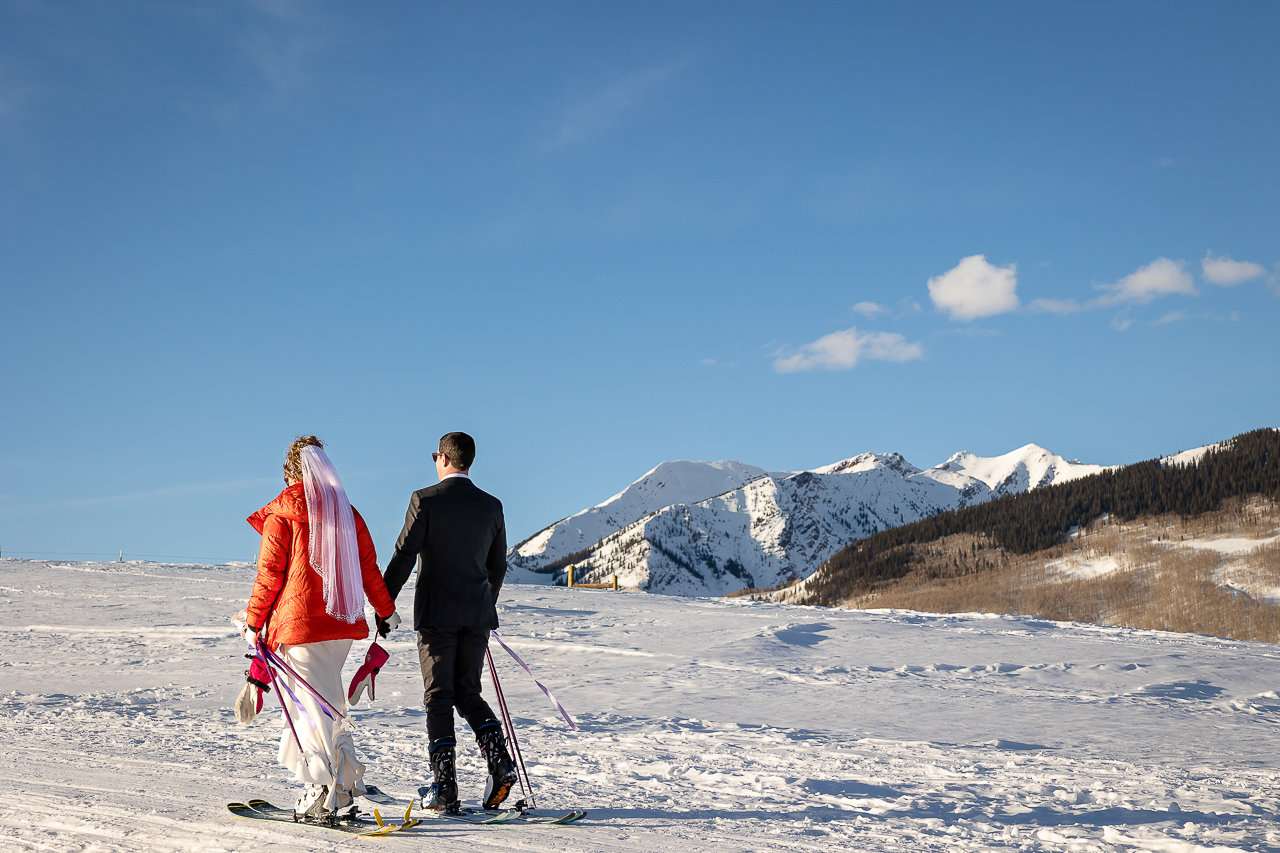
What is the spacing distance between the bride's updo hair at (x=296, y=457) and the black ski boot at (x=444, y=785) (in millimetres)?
1621

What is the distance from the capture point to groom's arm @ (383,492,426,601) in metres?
4.71

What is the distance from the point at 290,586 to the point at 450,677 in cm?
97

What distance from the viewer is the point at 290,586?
4441 mm

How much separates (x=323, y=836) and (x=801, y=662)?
26.0 ft

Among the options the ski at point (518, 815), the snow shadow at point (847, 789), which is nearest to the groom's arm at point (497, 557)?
the ski at point (518, 815)

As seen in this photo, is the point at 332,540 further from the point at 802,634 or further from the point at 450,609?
the point at 802,634

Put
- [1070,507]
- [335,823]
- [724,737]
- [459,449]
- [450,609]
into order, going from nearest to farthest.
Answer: [335,823]
[450,609]
[459,449]
[724,737]
[1070,507]

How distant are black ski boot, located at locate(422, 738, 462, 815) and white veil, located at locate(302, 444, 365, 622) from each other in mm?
858

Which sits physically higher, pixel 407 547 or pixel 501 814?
pixel 407 547

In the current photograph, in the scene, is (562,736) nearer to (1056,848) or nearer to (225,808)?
(225,808)

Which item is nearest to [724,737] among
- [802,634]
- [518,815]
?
[518,815]

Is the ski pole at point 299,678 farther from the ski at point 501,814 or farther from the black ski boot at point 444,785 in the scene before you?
the ski at point 501,814

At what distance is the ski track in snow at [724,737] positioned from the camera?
4312 millimetres

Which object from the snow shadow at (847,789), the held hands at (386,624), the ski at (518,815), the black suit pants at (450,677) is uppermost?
the held hands at (386,624)
